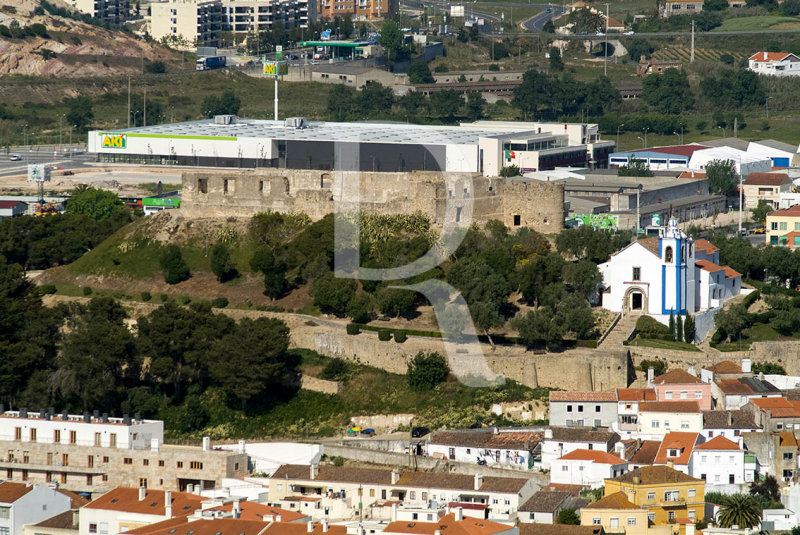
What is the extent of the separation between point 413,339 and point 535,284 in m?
4.04

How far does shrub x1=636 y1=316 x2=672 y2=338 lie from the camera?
52.1 meters

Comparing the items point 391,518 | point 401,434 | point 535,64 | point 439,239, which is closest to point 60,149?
point 535,64

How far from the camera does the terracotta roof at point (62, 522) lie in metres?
44.3

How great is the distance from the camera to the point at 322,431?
5016 centimetres

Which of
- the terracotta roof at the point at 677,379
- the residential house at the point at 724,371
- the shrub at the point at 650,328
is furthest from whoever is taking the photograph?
the shrub at the point at 650,328

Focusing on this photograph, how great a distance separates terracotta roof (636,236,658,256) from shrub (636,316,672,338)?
6.99 feet

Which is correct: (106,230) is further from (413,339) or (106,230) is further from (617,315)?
(617,315)

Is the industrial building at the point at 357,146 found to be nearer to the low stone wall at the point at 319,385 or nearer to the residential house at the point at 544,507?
the low stone wall at the point at 319,385

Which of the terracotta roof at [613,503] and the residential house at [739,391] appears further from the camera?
the residential house at [739,391]

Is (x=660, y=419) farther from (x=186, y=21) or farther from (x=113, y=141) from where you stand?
(x=186, y=21)

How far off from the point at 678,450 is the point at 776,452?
2473 mm

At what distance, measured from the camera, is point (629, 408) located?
4828 cm

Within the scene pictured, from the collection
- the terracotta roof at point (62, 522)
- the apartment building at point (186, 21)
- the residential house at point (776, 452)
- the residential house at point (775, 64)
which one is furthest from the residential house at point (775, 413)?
the apartment building at point (186, 21)

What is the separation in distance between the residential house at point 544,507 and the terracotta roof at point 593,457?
1859mm
